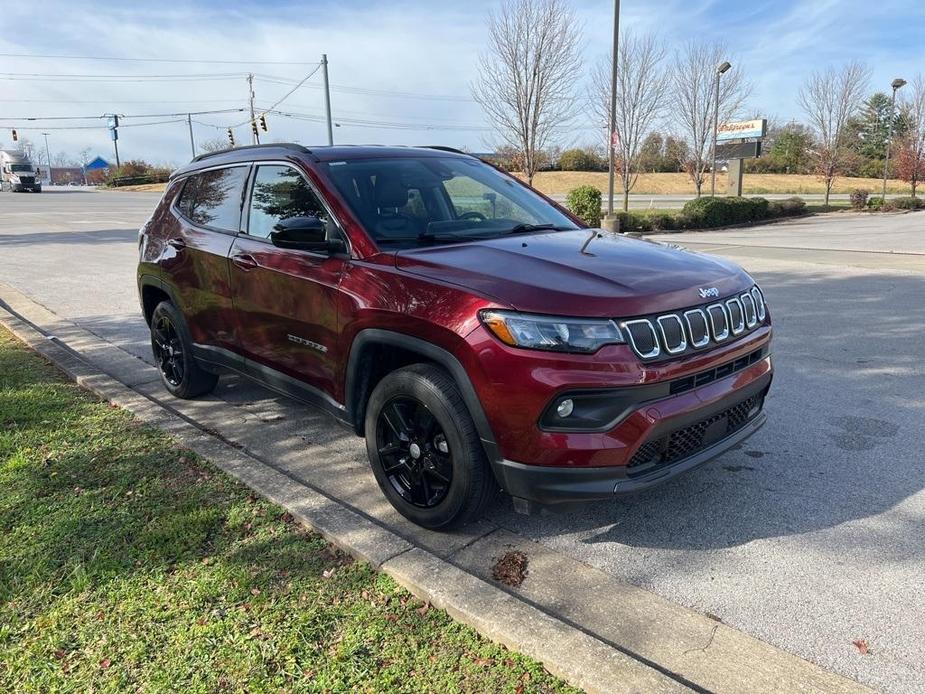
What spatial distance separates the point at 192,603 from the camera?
2.75 meters

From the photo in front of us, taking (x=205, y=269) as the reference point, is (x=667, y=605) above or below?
below

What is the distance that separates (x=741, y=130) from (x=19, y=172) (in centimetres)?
5641

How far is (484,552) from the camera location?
3.18 metres

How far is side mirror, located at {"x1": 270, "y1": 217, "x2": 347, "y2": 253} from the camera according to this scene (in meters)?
3.49

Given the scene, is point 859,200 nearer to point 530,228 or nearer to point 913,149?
point 913,149

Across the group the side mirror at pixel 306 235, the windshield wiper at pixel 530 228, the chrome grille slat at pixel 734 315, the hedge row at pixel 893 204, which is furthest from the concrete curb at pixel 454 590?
the hedge row at pixel 893 204

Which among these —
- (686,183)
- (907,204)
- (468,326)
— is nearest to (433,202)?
(468,326)

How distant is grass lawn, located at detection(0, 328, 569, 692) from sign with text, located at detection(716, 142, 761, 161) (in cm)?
3011

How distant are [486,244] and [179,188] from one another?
9.73 ft

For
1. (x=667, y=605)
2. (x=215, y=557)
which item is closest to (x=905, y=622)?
(x=667, y=605)

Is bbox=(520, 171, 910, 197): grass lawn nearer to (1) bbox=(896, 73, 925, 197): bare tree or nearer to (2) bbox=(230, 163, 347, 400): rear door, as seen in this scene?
(1) bbox=(896, 73, 925, 197): bare tree

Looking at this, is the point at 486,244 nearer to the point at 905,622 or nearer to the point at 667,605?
the point at 667,605

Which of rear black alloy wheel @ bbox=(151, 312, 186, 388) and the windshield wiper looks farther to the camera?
rear black alloy wheel @ bbox=(151, 312, 186, 388)

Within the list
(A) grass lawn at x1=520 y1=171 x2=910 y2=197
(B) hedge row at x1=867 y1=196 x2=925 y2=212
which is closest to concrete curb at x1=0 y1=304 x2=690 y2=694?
(B) hedge row at x1=867 y1=196 x2=925 y2=212
